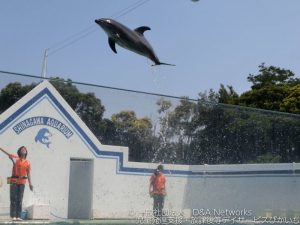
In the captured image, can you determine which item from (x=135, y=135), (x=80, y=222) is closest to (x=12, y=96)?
(x=135, y=135)

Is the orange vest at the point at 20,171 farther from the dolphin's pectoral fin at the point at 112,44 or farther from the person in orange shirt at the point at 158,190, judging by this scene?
the dolphin's pectoral fin at the point at 112,44

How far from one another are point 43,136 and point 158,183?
2022 millimetres

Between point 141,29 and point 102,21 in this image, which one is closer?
point 102,21

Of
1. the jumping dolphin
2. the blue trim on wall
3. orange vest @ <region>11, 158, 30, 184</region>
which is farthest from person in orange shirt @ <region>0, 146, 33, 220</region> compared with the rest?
the jumping dolphin

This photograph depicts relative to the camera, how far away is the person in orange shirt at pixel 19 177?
Answer: 330 inches

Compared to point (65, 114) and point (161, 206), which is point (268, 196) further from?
point (65, 114)

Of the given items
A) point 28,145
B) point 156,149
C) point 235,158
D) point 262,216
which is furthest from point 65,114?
point 262,216

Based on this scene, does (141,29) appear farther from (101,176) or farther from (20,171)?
(101,176)

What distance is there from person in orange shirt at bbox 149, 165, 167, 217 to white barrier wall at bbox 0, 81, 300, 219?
10cm

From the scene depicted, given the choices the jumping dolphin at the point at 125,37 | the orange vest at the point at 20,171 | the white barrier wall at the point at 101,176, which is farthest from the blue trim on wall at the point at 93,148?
the jumping dolphin at the point at 125,37

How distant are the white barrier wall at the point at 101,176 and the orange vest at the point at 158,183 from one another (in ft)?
0.39

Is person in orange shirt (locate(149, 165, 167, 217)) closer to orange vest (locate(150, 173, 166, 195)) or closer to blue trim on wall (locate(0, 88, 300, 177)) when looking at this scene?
orange vest (locate(150, 173, 166, 195))

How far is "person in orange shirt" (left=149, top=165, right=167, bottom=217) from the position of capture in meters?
9.07

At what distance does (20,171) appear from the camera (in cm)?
851
